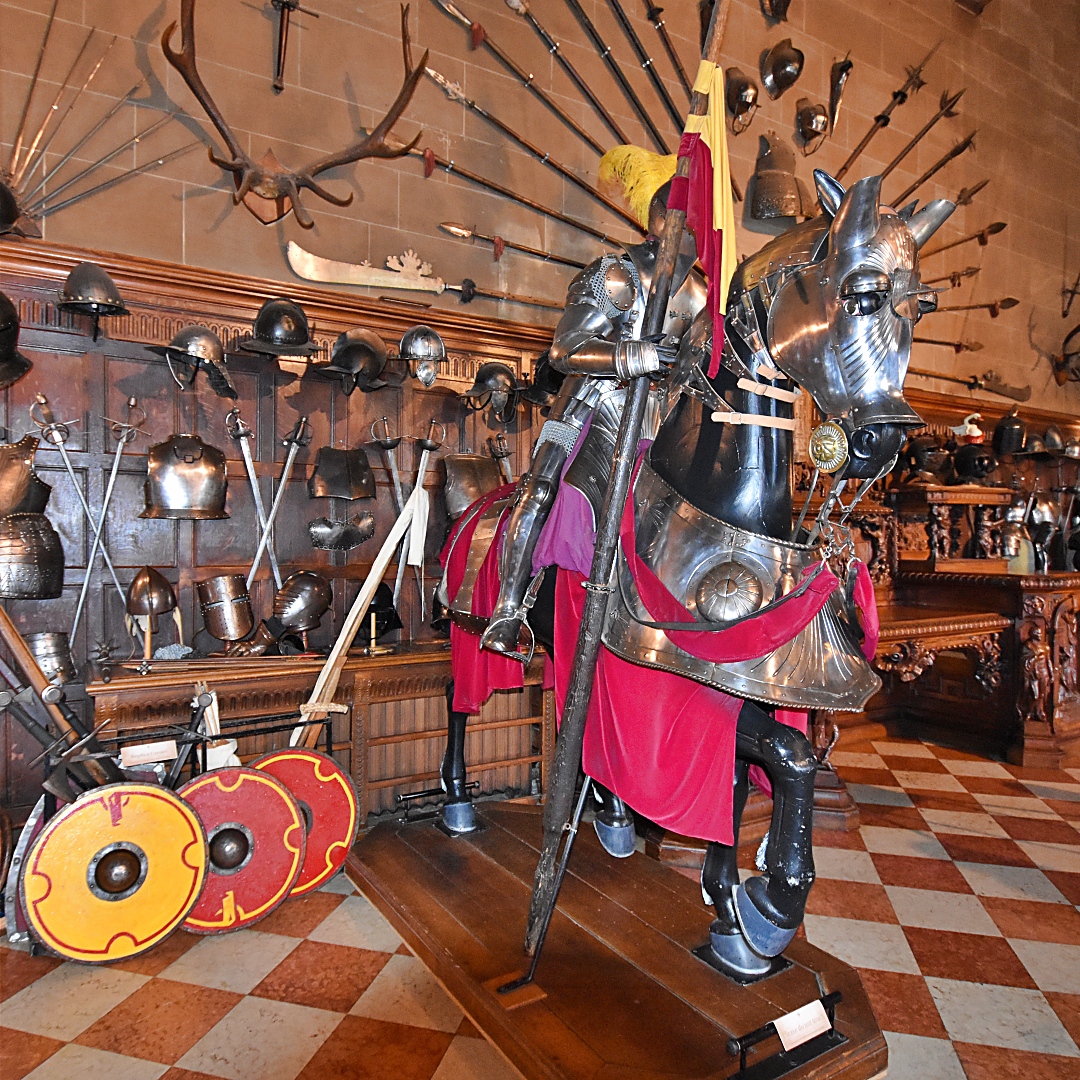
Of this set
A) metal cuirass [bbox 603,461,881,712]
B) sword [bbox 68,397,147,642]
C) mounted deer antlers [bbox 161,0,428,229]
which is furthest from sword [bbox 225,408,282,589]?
metal cuirass [bbox 603,461,881,712]

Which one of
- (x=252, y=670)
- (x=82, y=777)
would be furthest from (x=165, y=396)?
(x=82, y=777)

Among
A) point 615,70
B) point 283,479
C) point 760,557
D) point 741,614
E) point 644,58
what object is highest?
point 644,58

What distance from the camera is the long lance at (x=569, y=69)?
4738 millimetres

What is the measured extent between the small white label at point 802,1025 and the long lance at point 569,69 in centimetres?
499

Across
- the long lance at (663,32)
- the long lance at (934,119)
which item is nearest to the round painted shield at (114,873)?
the long lance at (663,32)

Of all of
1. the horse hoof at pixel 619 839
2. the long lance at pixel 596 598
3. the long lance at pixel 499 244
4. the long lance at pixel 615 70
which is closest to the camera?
the long lance at pixel 596 598

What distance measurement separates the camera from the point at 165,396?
373 centimetres

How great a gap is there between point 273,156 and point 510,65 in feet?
5.39

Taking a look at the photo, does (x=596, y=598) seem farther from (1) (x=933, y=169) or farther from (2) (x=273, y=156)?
(1) (x=933, y=169)

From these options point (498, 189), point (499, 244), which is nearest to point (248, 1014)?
point (499, 244)

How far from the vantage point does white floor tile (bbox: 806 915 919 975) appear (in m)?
2.53

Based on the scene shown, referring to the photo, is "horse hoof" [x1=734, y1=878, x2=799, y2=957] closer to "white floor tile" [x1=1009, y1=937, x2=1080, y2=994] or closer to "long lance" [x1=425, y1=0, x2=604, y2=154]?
"white floor tile" [x1=1009, y1=937, x2=1080, y2=994]

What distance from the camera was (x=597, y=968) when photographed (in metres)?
2.18

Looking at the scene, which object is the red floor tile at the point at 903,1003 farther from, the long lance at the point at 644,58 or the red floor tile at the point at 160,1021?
the long lance at the point at 644,58
